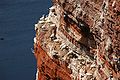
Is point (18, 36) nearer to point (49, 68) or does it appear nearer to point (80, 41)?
point (49, 68)

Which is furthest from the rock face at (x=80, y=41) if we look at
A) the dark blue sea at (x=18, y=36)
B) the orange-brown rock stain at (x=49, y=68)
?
the dark blue sea at (x=18, y=36)

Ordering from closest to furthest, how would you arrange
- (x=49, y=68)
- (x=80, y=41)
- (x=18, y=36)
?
(x=80, y=41) < (x=49, y=68) < (x=18, y=36)

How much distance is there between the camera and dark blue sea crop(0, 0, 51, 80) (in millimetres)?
32344

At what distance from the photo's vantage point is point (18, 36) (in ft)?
119

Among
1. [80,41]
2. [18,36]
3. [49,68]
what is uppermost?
[80,41]

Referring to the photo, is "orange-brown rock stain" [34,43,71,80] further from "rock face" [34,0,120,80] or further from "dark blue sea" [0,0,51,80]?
"dark blue sea" [0,0,51,80]

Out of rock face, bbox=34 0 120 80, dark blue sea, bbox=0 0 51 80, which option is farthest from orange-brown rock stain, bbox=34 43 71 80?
dark blue sea, bbox=0 0 51 80

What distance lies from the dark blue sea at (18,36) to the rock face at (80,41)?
1686 centimetres

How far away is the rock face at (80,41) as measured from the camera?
966 cm

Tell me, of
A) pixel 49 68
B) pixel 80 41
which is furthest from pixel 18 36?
pixel 80 41

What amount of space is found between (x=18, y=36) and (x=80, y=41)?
79.7 ft

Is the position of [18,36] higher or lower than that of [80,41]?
lower

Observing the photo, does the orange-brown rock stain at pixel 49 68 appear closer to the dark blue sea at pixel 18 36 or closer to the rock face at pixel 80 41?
the rock face at pixel 80 41

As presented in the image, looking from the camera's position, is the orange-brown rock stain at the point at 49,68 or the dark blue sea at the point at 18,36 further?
the dark blue sea at the point at 18,36
